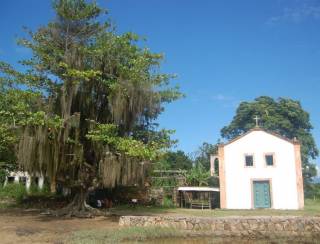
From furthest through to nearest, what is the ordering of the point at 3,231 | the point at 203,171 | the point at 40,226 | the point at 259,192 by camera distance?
the point at 203,171 → the point at 259,192 → the point at 40,226 → the point at 3,231

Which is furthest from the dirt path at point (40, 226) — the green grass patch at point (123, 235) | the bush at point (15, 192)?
the bush at point (15, 192)

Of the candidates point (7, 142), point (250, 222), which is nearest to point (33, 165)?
point (7, 142)

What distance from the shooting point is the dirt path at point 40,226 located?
12.8m

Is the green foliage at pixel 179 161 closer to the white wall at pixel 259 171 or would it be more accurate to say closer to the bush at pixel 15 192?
the white wall at pixel 259 171

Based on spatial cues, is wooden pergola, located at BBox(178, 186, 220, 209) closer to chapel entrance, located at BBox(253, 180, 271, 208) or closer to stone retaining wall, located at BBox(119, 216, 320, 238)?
chapel entrance, located at BBox(253, 180, 271, 208)

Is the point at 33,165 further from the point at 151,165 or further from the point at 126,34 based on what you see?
the point at 126,34

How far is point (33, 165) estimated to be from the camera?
16.6m

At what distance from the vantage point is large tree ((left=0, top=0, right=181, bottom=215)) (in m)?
16.6

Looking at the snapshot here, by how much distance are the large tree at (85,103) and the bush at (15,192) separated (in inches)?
332

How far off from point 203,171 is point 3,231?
16.7 m

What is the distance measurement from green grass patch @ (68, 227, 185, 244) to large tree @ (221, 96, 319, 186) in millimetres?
33185

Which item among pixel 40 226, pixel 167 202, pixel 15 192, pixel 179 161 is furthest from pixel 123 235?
pixel 179 161

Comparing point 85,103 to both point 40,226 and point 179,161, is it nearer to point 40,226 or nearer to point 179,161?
point 40,226

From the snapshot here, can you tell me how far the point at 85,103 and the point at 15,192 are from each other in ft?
41.2
